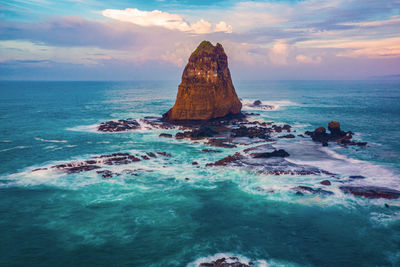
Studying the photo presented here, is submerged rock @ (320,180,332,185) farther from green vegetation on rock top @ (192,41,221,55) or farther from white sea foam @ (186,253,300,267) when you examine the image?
green vegetation on rock top @ (192,41,221,55)

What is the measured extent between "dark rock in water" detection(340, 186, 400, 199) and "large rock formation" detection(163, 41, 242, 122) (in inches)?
1639

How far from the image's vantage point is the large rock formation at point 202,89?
219 feet

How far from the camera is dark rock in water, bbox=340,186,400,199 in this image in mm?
27891

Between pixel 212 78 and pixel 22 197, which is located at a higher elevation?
pixel 212 78

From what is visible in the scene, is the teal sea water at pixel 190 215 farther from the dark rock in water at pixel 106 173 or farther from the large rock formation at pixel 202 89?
the large rock formation at pixel 202 89

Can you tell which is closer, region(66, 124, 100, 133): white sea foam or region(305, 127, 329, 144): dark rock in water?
region(305, 127, 329, 144): dark rock in water

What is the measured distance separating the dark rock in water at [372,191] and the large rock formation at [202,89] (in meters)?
41.6

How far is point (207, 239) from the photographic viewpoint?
21672 mm

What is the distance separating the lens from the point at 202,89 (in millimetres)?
66438

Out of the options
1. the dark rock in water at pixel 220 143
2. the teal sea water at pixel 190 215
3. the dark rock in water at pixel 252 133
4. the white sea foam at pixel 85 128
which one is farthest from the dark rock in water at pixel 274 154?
the white sea foam at pixel 85 128

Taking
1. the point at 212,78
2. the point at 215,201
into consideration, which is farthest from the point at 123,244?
the point at 212,78

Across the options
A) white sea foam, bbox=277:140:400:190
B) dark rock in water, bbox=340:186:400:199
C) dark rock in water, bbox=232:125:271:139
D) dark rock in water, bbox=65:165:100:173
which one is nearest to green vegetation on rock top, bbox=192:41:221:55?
dark rock in water, bbox=232:125:271:139

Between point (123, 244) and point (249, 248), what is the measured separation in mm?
9522

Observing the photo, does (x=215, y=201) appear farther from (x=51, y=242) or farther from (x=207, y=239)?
(x=51, y=242)
